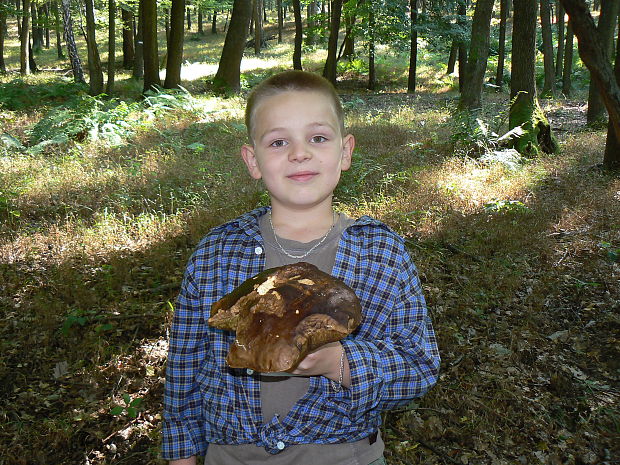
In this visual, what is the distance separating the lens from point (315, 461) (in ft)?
5.85

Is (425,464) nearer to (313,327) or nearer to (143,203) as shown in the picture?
(313,327)

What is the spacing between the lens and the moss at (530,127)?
9578mm

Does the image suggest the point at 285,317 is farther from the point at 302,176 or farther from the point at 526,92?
the point at 526,92

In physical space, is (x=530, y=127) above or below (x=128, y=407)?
above

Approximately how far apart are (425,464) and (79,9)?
25.3 meters

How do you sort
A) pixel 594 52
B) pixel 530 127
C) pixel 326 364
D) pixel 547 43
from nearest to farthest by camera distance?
1. pixel 326 364
2. pixel 594 52
3. pixel 530 127
4. pixel 547 43

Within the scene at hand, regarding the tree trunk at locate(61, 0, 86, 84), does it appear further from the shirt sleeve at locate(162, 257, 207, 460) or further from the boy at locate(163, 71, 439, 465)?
the shirt sleeve at locate(162, 257, 207, 460)

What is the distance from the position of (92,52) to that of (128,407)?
1438 centimetres

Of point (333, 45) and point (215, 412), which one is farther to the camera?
point (333, 45)

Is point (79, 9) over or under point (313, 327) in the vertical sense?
over

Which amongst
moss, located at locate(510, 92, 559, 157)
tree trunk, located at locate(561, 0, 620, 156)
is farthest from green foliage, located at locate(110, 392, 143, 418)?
moss, located at locate(510, 92, 559, 157)

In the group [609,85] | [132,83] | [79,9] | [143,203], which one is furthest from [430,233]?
[79,9]

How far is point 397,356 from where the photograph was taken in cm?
179

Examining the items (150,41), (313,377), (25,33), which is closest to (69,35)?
(150,41)
